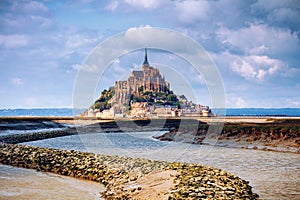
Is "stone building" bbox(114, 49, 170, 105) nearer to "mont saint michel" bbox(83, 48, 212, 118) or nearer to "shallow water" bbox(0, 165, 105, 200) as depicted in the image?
"mont saint michel" bbox(83, 48, 212, 118)

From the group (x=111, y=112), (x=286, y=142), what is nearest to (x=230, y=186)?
(x=286, y=142)

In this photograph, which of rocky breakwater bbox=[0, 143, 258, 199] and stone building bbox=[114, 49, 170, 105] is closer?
rocky breakwater bbox=[0, 143, 258, 199]

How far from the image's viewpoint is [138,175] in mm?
15703

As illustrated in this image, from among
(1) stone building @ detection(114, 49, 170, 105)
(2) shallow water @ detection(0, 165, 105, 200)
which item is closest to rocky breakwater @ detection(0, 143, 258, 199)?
(2) shallow water @ detection(0, 165, 105, 200)

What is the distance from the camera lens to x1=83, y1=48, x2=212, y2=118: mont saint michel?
142375 mm

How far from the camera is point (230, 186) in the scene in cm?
1314

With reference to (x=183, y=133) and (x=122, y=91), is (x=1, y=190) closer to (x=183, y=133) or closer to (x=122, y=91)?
(x=183, y=133)

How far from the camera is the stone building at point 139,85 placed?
137 meters

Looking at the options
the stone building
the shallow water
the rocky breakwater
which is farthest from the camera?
the stone building

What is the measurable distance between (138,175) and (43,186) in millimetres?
4331

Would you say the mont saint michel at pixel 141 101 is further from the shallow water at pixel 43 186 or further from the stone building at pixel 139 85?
the shallow water at pixel 43 186

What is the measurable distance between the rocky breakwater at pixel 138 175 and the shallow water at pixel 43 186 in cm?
71

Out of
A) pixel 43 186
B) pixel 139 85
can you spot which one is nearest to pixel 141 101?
pixel 139 85

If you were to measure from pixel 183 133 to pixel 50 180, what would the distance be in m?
28.6
